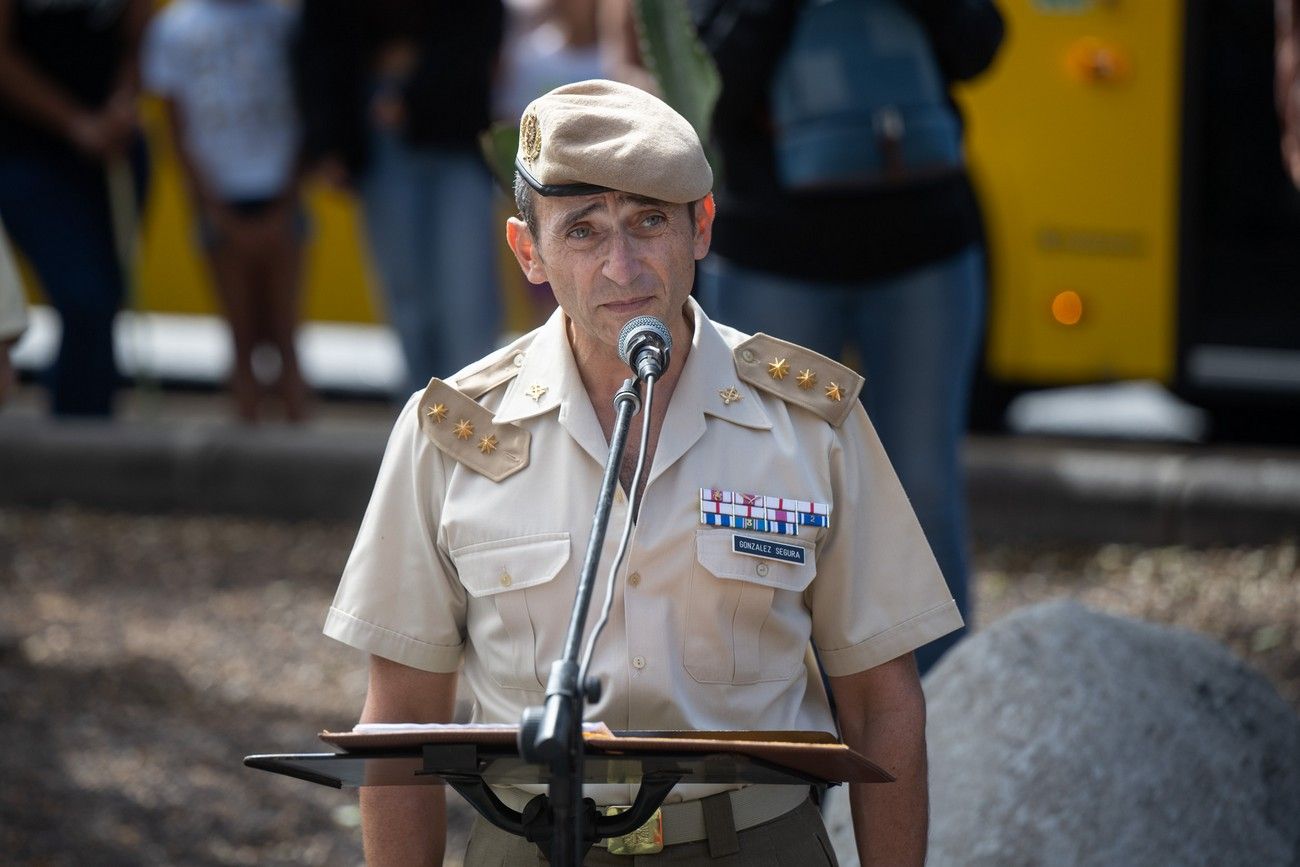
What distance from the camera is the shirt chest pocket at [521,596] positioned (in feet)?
7.63

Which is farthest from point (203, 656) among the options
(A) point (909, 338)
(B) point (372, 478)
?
(A) point (909, 338)

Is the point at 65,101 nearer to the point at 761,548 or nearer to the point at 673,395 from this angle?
the point at 673,395

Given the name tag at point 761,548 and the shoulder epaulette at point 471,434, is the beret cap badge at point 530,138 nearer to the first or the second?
the shoulder epaulette at point 471,434

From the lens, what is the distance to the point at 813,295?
4008 millimetres

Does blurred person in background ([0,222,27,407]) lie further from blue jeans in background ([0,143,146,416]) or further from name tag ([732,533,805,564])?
blue jeans in background ([0,143,146,416])

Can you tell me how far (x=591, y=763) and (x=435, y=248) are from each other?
4.66 metres

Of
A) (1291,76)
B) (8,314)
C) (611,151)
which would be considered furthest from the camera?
(1291,76)

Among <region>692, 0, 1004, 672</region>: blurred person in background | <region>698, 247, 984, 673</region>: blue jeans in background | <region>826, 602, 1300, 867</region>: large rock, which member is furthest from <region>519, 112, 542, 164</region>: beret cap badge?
<region>698, 247, 984, 673</region>: blue jeans in background

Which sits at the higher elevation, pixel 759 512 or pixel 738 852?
pixel 759 512

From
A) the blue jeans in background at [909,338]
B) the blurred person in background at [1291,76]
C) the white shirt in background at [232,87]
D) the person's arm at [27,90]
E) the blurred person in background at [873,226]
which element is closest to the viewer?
the blurred person in background at [873,226]

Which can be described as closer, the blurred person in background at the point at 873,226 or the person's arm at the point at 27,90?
the blurred person in background at the point at 873,226

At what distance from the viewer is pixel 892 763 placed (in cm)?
241

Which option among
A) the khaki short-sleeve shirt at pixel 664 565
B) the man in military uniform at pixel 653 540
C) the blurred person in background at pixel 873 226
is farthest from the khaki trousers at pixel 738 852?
the blurred person in background at pixel 873 226

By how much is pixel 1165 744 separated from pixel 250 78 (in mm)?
5159
